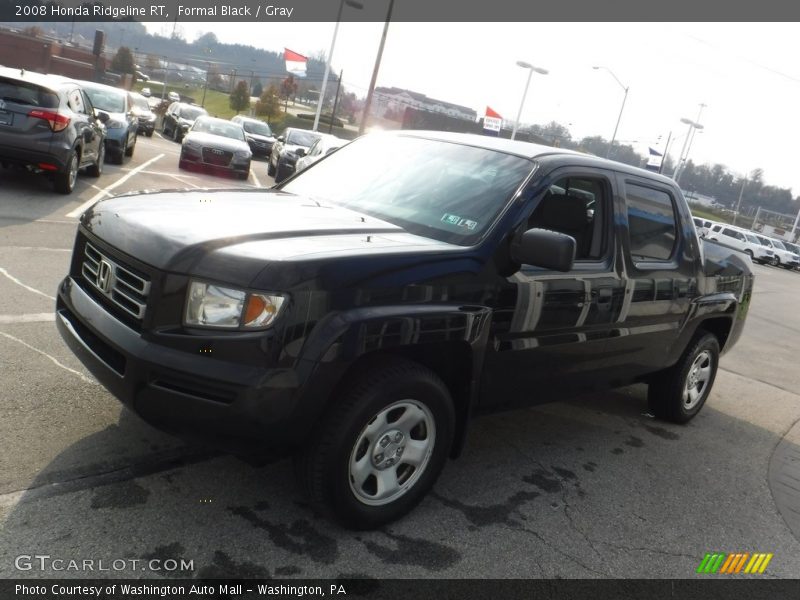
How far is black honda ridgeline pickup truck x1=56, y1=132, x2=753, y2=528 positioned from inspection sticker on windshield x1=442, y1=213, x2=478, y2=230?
22mm

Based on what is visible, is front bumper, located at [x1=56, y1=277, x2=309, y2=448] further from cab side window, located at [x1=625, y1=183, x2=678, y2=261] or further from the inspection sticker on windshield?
cab side window, located at [x1=625, y1=183, x2=678, y2=261]

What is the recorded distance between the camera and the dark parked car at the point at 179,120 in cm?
2855

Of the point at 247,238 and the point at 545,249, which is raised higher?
the point at 545,249

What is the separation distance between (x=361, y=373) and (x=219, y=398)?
614 mm

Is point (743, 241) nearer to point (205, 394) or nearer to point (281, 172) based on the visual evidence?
point (281, 172)

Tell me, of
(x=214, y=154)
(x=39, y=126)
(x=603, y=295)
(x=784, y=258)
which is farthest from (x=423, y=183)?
(x=784, y=258)

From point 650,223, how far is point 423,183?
1.66m

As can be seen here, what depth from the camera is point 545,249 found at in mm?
3389

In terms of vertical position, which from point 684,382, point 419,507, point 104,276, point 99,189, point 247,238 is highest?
point 247,238

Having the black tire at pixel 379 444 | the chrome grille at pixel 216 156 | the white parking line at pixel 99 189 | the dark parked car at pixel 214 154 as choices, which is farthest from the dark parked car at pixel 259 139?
the black tire at pixel 379 444

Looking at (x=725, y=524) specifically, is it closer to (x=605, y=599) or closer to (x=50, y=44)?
Result: (x=605, y=599)

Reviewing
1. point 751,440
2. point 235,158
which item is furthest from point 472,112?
point 751,440

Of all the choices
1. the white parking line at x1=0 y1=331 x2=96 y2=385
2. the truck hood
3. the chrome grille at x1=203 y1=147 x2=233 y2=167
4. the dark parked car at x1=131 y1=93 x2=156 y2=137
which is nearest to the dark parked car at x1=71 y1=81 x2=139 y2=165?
the chrome grille at x1=203 y1=147 x2=233 y2=167

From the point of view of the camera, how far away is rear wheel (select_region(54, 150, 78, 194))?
10.2 m
